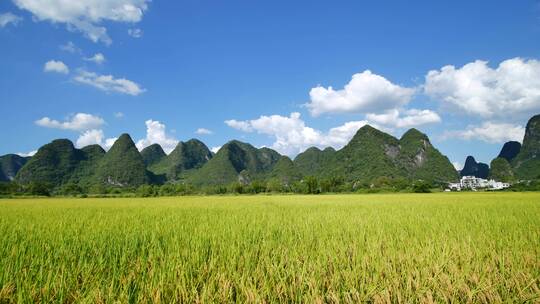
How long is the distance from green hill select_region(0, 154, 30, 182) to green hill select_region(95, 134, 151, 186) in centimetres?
5972

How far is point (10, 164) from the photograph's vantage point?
145m

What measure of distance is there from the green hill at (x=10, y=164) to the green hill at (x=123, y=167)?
196 feet

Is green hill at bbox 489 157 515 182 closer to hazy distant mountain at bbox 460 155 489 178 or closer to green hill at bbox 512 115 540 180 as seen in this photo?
green hill at bbox 512 115 540 180

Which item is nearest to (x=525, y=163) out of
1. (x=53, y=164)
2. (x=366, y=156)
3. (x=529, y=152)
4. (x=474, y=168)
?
(x=529, y=152)

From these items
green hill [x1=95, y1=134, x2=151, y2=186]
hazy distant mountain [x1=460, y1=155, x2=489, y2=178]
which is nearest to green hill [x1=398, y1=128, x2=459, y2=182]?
hazy distant mountain [x1=460, y1=155, x2=489, y2=178]

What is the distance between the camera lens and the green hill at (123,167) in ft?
358

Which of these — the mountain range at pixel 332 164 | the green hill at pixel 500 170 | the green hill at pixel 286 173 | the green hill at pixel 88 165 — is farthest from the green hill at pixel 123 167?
the green hill at pixel 500 170

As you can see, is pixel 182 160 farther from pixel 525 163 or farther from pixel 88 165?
pixel 525 163

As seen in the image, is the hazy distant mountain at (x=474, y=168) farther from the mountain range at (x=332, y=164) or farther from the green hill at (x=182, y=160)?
the green hill at (x=182, y=160)

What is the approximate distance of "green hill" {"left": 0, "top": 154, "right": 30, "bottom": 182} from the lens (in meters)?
142

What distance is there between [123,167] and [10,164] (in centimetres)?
→ 7501

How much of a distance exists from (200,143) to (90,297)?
173 m

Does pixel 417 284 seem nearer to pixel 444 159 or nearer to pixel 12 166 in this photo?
pixel 444 159

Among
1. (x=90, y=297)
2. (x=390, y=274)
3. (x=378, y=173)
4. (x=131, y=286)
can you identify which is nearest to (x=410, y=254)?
(x=390, y=274)
